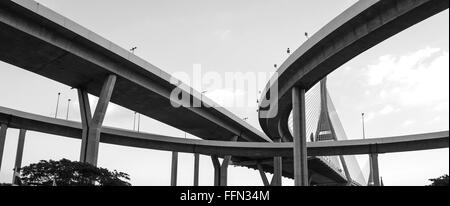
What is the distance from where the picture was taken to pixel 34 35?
1334 inches

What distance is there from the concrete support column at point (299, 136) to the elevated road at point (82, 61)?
40.7ft

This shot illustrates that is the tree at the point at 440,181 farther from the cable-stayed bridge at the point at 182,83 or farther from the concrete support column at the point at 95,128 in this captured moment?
the concrete support column at the point at 95,128

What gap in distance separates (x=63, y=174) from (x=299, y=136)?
18899mm

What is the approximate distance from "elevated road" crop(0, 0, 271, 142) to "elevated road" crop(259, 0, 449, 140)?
36.7ft

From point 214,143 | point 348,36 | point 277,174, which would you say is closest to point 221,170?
point 277,174

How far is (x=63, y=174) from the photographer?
31203 mm

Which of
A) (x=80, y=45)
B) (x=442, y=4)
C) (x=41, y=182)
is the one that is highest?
(x=80, y=45)

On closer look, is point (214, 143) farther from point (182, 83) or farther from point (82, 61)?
point (82, 61)

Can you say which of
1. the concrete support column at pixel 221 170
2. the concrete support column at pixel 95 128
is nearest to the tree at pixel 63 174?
the concrete support column at pixel 95 128

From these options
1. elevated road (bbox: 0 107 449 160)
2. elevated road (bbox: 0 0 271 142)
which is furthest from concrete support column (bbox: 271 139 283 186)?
elevated road (bbox: 0 0 271 142)
